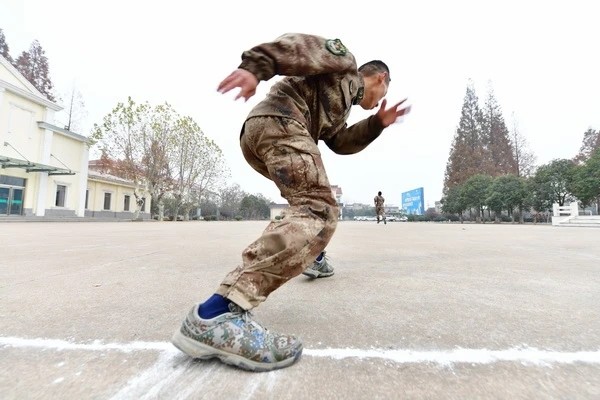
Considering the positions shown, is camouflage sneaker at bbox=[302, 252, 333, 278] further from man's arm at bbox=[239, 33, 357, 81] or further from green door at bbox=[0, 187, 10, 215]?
green door at bbox=[0, 187, 10, 215]

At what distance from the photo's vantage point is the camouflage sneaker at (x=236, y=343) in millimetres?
920

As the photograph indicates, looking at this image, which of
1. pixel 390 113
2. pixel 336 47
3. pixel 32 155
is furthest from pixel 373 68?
pixel 32 155

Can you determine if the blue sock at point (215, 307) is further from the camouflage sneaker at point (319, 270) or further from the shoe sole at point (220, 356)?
the camouflage sneaker at point (319, 270)

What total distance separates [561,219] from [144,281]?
21.5 metres

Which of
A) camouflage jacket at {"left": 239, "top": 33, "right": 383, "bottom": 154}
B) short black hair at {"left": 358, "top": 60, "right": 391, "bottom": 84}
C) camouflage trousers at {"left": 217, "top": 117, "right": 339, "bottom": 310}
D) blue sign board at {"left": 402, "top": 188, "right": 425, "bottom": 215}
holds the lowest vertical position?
camouflage trousers at {"left": 217, "top": 117, "right": 339, "bottom": 310}

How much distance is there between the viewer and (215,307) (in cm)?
100

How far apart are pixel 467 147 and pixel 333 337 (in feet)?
142

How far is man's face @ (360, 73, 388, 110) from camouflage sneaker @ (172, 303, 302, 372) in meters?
1.23

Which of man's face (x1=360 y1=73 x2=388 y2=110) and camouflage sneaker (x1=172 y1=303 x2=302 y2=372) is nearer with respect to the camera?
camouflage sneaker (x1=172 y1=303 x2=302 y2=372)

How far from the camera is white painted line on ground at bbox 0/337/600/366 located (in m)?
0.96

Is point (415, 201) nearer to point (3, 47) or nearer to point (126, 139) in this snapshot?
point (126, 139)

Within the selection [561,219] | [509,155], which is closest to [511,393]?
[561,219]

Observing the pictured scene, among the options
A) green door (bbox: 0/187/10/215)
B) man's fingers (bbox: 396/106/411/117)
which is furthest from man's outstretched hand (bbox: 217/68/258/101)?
green door (bbox: 0/187/10/215)

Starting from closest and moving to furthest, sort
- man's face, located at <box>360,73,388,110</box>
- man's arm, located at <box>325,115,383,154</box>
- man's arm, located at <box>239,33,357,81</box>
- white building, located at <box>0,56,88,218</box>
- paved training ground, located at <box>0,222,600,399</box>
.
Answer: paved training ground, located at <box>0,222,600,399</box> < man's arm, located at <box>239,33,357,81</box> < man's face, located at <box>360,73,388,110</box> < man's arm, located at <box>325,115,383,154</box> < white building, located at <box>0,56,88,218</box>
